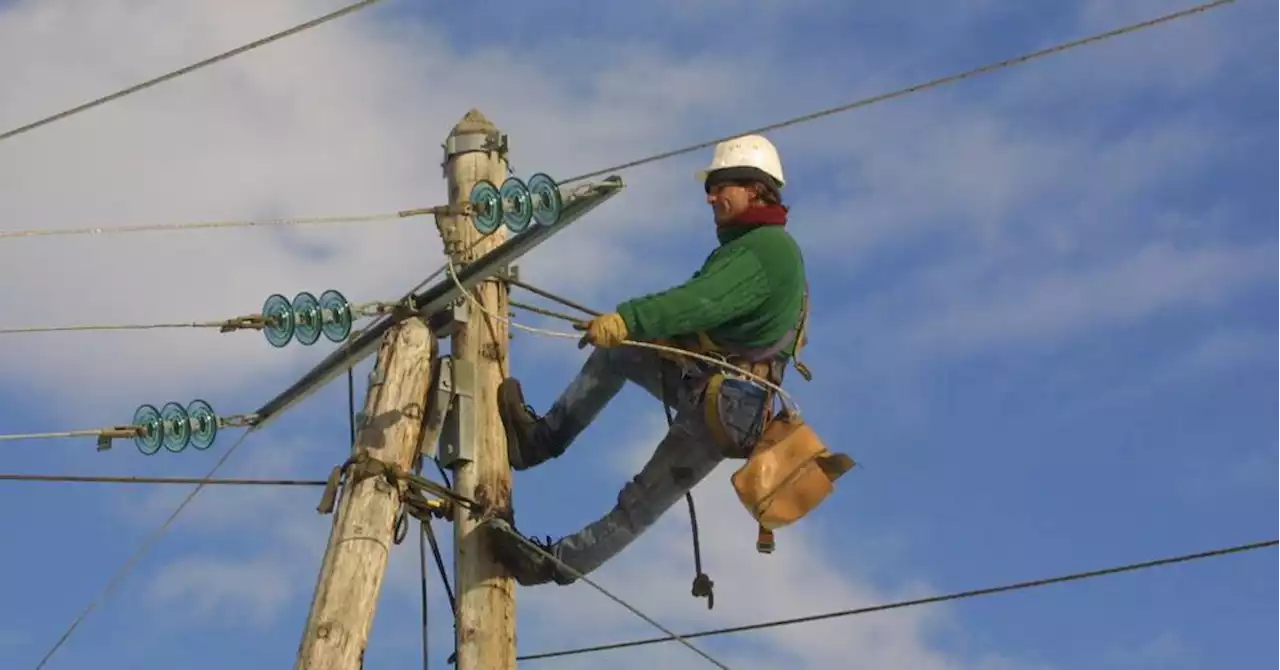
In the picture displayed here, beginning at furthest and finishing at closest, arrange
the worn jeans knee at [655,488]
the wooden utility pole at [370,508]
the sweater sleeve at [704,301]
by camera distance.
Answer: the worn jeans knee at [655,488], the sweater sleeve at [704,301], the wooden utility pole at [370,508]

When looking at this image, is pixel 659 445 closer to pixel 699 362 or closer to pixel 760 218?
pixel 699 362

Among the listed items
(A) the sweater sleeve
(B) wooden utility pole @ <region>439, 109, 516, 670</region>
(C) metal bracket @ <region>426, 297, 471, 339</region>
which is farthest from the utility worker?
(C) metal bracket @ <region>426, 297, 471, 339</region>

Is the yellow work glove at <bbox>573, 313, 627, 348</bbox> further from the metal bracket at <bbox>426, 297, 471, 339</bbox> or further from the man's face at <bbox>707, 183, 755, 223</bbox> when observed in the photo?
the metal bracket at <bbox>426, 297, 471, 339</bbox>

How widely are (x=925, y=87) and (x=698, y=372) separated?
53.4 inches

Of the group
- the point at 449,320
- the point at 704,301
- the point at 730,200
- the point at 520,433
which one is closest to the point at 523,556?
the point at 520,433

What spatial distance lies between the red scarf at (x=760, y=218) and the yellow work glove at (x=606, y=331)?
86cm

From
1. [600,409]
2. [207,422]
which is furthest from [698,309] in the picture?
[207,422]

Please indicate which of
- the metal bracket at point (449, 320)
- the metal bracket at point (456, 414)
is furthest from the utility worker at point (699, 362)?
the metal bracket at point (449, 320)

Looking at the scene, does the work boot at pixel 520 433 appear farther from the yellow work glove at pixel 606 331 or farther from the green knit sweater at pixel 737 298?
the yellow work glove at pixel 606 331

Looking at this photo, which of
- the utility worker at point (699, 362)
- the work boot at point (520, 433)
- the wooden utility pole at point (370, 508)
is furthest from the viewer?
the work boot at point (520, 433)

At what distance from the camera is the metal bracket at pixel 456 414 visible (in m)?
9.12

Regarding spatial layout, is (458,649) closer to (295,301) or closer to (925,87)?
(295,301)

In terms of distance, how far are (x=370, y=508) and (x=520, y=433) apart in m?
0.93

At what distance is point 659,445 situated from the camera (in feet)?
29.1
